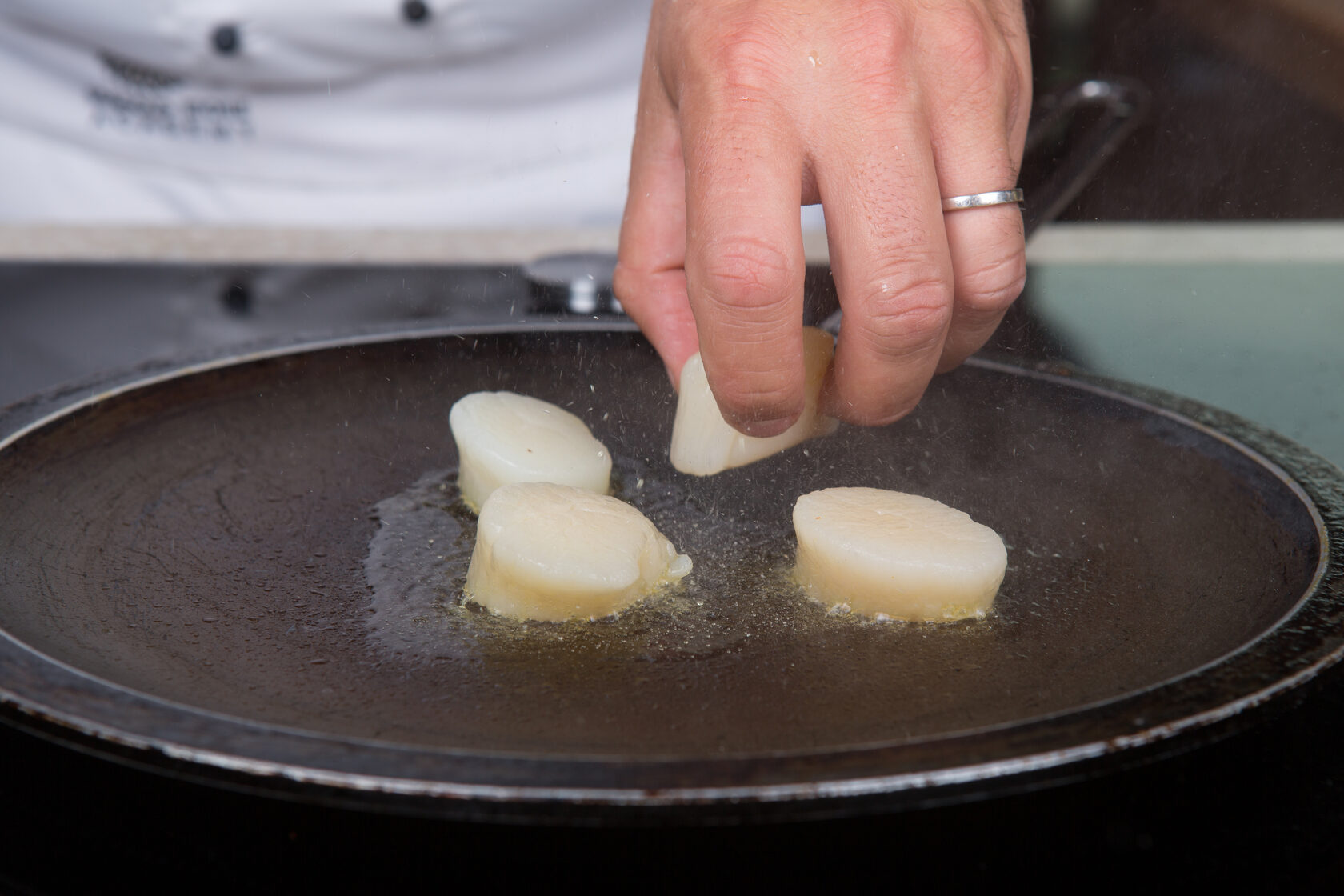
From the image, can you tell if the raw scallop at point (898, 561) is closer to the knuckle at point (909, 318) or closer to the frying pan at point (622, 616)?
the frying pan at point (622, 616)

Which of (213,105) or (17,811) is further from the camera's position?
(213,105)

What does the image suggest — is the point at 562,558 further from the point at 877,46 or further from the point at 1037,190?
the point at 1037,190

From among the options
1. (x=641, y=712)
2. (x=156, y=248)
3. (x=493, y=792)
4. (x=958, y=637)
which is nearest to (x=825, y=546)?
(x=958, y=637)

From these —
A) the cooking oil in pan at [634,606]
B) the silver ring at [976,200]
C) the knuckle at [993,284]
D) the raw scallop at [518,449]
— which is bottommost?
the cooking oil in pan at [634,606]

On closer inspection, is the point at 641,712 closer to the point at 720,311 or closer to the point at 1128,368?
the point at 720,311

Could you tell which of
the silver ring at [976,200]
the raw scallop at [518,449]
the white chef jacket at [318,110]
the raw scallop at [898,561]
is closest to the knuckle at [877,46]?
the silver ring at [976,200]

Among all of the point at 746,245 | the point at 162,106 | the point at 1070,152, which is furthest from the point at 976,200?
the point at 162,106
